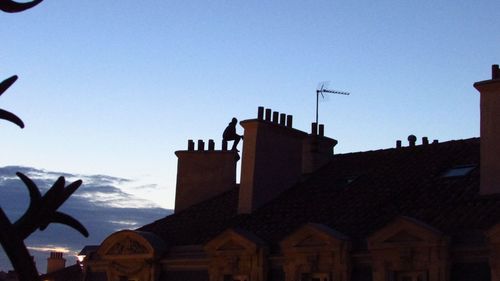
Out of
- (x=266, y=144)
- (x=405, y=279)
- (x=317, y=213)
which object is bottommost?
(x=405, y=279)

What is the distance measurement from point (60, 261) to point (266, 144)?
66.3 feet

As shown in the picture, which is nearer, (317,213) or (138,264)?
(317,213)

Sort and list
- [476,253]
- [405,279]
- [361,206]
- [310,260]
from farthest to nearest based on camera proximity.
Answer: [361,206] < [310,260] < [405,279] < [476,253]

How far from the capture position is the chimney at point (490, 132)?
18.4 meters

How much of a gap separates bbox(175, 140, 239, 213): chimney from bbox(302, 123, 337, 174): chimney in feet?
9.21

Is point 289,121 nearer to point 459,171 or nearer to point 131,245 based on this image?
point 131,245

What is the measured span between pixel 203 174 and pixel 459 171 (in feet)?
32.5

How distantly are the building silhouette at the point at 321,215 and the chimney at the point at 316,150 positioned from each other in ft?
0.11

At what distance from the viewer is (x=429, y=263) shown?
17.1 m

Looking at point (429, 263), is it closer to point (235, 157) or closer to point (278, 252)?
point (278, 252)

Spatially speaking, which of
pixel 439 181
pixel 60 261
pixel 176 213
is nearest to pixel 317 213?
pixel 439 181

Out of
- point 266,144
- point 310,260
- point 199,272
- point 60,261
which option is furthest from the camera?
point 60,261

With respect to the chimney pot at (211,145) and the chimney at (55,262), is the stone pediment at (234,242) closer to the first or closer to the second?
the chimney pot at (211,145)

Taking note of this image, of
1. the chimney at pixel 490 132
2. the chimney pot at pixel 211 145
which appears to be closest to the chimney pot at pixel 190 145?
the chimney pot at pixel 211 145
